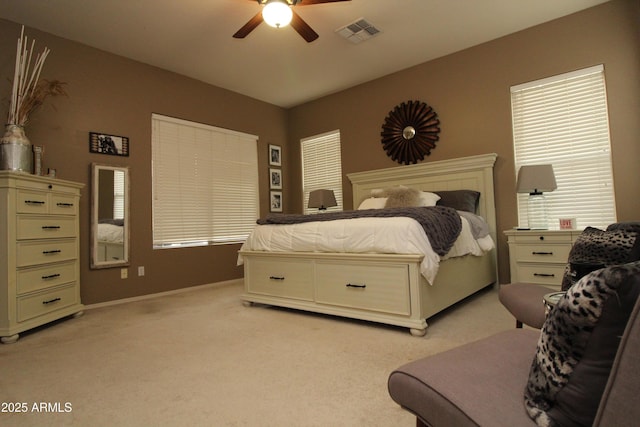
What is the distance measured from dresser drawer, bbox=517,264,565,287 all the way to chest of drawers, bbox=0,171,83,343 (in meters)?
4.09

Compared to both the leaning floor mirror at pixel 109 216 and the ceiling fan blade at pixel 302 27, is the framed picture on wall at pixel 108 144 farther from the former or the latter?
the ceiling fan blade at pixel 302 27

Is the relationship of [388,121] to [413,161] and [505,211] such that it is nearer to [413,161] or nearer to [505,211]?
[413,161]

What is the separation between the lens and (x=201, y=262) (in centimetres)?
454

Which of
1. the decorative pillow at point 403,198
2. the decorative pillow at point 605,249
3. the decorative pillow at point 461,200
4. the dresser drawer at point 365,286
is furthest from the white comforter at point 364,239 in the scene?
the decorative pillow at point 605,249

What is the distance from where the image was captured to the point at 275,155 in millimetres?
5668

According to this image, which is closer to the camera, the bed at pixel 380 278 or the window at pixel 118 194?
the bed at pixel 380 278

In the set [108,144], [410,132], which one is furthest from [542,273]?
[108,144]

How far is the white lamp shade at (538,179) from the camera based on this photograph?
3250 mm

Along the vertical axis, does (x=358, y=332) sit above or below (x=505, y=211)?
below

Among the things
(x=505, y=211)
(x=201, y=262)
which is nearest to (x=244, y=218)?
(x=201, y=262)

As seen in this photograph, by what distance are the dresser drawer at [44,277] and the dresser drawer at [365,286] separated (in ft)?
7.23

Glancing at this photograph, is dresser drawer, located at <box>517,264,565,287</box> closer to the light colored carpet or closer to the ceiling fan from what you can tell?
the light colored carpet

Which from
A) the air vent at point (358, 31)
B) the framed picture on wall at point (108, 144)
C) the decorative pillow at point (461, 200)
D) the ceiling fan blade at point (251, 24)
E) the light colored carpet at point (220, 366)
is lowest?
the light colored carpet at point (220, 366)

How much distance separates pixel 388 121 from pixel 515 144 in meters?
1.61
